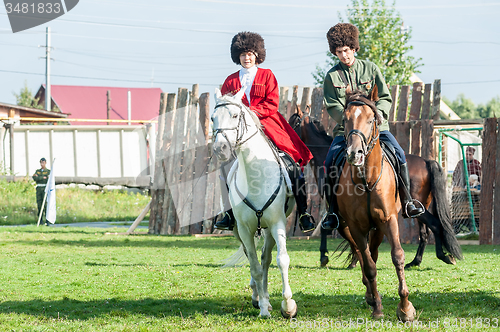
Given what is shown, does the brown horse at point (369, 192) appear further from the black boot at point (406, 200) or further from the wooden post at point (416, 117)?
the wooden post at point (416, 117)

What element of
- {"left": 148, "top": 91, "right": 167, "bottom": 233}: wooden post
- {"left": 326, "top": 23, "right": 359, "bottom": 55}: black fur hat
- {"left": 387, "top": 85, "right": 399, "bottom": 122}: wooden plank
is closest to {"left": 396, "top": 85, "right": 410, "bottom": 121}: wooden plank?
{"left": 387, "top": 85, "right": 399, "bottom": 122}: wooden plank

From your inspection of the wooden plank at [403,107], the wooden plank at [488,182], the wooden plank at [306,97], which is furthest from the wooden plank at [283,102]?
the wooden plank at [488,182]

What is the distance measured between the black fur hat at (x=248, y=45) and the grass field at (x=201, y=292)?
3080mm

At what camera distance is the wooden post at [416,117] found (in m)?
13.0

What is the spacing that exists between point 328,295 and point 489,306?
1861mm

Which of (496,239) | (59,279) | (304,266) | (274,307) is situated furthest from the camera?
(496,239)

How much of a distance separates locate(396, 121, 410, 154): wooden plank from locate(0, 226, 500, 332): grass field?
106 inches

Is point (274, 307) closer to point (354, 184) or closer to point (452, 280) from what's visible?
point (354, 184)

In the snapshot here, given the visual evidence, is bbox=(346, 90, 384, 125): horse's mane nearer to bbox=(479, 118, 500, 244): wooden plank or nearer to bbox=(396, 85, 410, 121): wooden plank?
bbox=(479, 118, 500, 244): wooden plank

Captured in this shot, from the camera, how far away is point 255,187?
18.9 feet

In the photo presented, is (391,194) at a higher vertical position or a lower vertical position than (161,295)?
higher

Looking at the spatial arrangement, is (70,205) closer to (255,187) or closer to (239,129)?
(255,187)

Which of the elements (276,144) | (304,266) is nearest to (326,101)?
(276,144)

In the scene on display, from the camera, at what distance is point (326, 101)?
22.1 ft
